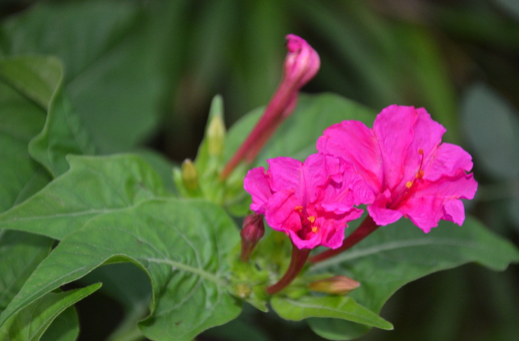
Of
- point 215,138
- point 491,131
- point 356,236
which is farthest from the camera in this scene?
point 491,131

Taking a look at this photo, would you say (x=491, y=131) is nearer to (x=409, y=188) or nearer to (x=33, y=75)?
(x=409, y=188)

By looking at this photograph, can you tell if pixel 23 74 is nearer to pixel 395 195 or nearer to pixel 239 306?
pixel 239 306

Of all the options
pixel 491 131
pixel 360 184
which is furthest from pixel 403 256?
pixel 491 131

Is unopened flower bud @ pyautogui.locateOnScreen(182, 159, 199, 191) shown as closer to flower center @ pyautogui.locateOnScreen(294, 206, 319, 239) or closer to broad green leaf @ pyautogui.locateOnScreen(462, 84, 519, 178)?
flower center @ pyautogui.locateOnScreen(294, 206, 319, 239)

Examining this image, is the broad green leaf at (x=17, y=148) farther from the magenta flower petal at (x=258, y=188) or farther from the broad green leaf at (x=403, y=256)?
the broad green leaf at (x=403, y=256)

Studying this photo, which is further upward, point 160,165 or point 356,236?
point 356,236

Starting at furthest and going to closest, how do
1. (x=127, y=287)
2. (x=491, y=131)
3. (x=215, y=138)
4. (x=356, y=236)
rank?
(x=491, y=131) < (x=127, y=287) < (x=215, y=138) < (x=356, y=236)

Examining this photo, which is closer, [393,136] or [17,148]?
[393,136]

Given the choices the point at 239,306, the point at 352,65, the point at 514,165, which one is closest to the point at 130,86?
the point at 239,306
